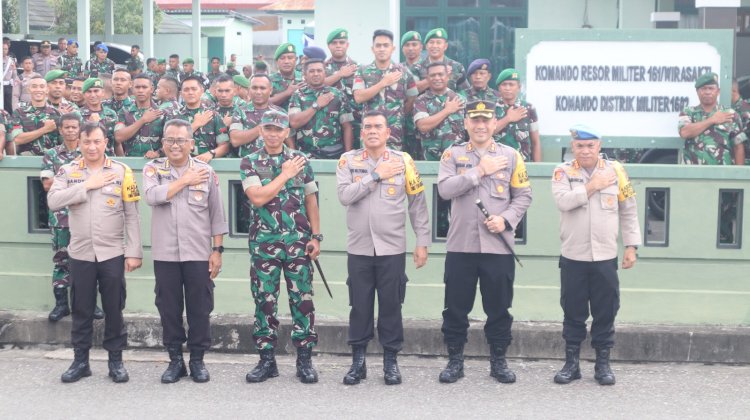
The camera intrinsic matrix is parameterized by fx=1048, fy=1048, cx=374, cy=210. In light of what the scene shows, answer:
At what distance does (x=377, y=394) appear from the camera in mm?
6137

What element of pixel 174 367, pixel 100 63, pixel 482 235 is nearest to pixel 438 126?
pixel 482 235

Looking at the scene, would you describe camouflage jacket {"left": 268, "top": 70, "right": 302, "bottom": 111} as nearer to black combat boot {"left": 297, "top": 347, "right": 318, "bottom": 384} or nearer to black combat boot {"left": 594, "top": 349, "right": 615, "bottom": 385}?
black combat boot {"left": 297, "top": 347, "right": 318, "bottom": 384}

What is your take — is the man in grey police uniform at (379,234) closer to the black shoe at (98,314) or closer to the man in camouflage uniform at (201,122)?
the man in camouflage uniform at (201,122)

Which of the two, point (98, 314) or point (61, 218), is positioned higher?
point (61, 218)

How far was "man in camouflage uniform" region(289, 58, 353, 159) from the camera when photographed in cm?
799

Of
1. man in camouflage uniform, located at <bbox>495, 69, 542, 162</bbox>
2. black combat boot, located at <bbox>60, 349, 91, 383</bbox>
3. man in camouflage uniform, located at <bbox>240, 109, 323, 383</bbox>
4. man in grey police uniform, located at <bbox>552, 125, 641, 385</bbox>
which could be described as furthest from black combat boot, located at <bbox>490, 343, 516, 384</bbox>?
black combat boot, located at <bbox>60, 349, 91, 383</bbox>

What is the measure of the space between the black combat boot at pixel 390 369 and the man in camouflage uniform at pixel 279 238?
0.43m

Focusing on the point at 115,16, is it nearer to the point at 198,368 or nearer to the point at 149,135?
the point at 149,135

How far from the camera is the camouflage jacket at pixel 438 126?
777 centimetres

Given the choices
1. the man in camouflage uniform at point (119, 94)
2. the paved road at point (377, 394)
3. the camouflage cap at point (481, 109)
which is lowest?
the paved road at point (377, 394)

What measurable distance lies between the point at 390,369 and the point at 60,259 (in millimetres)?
2577

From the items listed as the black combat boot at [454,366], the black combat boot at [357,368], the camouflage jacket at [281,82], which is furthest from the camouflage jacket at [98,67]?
the black combat boot at [454,366]

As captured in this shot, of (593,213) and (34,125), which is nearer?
(593,213)

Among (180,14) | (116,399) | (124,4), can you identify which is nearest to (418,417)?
(116,399)
